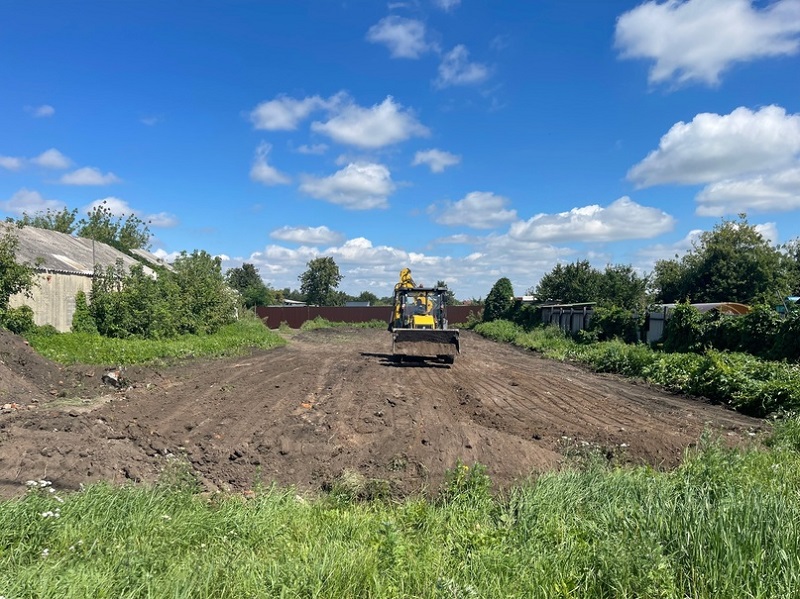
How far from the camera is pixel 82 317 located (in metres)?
21.2

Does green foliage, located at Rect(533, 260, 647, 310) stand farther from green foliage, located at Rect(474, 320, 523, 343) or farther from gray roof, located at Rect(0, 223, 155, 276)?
gray roof, located at Rect(0, 223, 155, 276)

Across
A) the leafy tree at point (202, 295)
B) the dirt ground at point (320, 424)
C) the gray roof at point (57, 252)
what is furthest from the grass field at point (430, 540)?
the leafy tree at point (202, 295)

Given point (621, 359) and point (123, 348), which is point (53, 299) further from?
point (621, 359)

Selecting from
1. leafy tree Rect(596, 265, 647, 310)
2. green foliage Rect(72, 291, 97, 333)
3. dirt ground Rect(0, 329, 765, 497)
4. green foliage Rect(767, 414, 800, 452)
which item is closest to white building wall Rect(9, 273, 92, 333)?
green foliage Rect(72, 291, 97, 333)

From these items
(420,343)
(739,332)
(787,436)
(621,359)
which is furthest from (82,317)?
(739,332)

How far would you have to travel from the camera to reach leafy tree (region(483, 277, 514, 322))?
50125mm

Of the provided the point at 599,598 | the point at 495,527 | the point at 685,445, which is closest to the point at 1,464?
the point at 495,527

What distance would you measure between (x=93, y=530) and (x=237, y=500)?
4.85 ft

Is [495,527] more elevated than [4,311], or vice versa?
[4,311]

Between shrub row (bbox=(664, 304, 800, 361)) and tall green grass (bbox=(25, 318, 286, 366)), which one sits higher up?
shrub row (bbox=(664, 304, 800, 361))

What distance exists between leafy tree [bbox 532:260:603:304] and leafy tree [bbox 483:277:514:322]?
4965 millimetres

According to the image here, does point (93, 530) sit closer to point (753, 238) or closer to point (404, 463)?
point (404, 463)

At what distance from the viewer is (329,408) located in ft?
36.4

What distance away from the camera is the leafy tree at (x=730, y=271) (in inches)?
1507
